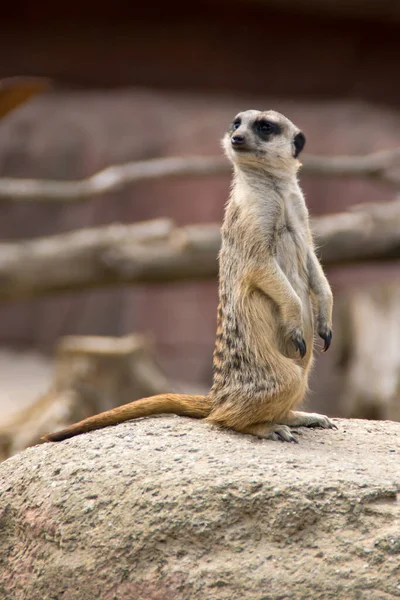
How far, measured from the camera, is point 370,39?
8016mm

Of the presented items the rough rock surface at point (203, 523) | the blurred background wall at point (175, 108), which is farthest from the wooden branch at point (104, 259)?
the rough rock surface at point (203, 523)

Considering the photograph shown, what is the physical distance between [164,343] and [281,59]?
9.90 ft

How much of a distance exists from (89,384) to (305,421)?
2979mm

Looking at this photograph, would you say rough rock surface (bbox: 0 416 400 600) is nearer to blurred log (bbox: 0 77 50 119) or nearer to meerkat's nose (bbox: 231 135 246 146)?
meerkat's nose (bbox: 231 135 246 146)

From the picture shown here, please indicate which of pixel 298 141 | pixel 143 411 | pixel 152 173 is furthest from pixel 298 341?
pixel 152 173

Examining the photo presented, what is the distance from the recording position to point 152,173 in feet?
20.0

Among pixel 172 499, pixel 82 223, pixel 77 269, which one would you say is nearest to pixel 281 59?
pixel 82 223

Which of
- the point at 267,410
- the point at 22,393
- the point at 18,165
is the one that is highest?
the point at 18,165

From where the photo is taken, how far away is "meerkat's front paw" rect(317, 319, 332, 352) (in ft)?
8.74

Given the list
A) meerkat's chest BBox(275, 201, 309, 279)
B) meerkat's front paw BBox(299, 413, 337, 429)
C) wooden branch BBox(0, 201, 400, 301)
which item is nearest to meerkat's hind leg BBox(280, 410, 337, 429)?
meerkat's front paw BBox(299, 413, 337, 429)

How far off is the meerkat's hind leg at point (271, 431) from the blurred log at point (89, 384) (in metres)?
2.78

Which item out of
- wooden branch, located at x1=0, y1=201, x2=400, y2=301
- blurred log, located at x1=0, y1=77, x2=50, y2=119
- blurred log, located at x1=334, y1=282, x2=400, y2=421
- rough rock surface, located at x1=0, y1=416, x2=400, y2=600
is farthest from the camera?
blurred log, located at x1=334, y1=282, x2=400, y2=421

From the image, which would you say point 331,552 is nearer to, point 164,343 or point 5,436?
point 5,436

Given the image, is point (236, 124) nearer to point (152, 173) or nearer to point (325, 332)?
point (325, 332)
